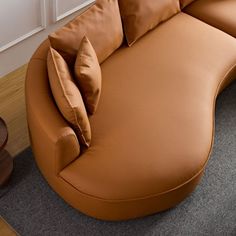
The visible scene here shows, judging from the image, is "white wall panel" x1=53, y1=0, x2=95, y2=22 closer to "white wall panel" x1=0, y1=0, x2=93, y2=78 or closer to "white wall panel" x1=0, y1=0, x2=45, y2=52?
"white wall panel" x1=0, y1=0, x2=93, y2=78

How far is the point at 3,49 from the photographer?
2502mm

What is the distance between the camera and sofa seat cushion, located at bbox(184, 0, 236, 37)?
2.61 meters

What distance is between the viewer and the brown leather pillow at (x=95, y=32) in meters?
1.98

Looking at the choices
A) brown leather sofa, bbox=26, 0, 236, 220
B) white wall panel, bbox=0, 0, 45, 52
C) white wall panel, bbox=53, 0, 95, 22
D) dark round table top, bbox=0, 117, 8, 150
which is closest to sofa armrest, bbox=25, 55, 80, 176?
brown leather sofa, bbox=26, 0, 236, 220

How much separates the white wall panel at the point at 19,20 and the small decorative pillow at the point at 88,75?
0.64 meters

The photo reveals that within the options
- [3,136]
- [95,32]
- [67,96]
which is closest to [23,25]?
[95,32]

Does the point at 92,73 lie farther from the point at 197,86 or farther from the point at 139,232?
the point at 139,232

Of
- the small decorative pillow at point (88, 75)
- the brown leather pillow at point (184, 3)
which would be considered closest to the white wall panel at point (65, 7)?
the brown leather pillow at point (184, 3)

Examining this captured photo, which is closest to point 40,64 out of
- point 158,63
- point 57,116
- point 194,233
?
point 57,116

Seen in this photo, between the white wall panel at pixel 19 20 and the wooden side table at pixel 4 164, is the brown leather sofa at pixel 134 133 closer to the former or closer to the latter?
the wooden side table at pixel 4 164

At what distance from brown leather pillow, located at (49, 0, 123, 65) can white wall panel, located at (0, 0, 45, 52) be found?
19.8 inches

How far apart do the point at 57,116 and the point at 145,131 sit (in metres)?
0.41

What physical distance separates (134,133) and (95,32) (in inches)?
21.0

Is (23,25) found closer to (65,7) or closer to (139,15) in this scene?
(65,7)
